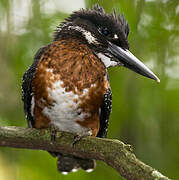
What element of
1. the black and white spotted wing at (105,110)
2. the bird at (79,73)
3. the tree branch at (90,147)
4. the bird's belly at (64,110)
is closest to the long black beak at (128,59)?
the bird at (79,73)

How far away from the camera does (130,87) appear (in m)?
5.64

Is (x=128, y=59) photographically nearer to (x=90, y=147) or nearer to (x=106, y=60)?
(x=106, y=60)

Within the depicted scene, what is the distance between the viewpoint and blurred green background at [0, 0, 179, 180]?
5.57m

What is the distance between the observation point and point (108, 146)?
3994 millimetres

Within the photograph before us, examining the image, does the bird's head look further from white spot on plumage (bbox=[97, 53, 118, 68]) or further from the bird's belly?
the bird's belly

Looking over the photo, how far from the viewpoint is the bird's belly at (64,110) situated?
182 inches

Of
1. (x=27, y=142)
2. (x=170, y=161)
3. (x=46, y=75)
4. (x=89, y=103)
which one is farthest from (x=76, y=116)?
(x=170, y=161)

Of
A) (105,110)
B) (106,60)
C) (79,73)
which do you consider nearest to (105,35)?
(106,60)

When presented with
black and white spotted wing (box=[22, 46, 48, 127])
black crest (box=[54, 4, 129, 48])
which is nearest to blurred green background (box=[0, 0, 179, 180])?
black crest (box=[54, 4, 129, 48])

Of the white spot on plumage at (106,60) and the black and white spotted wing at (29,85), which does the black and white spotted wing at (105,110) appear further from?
the black and white spotted wing at (29,85)

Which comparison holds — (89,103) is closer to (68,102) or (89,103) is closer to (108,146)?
(68,102)

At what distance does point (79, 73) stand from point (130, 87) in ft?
3.69

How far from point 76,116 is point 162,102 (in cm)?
141

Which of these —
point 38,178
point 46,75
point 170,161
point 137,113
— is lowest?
point 38,178
